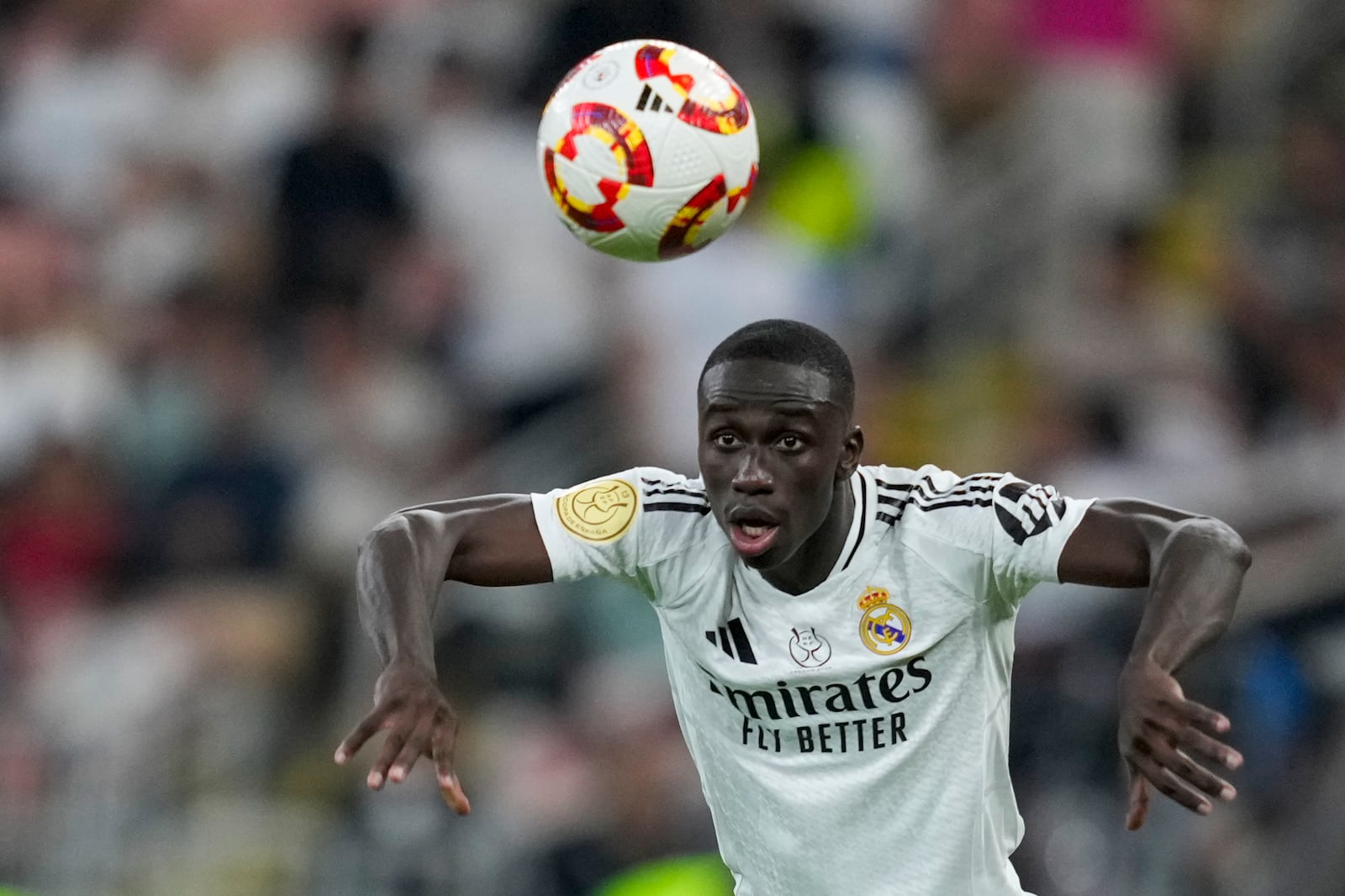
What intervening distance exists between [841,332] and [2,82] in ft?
16.5

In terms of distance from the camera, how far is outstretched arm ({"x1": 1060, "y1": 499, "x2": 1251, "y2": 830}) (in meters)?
4.59

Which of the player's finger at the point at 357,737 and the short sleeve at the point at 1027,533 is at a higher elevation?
the short sleeve at the point at 1027,533

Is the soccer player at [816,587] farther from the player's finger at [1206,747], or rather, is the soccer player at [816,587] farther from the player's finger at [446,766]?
the player's finger at [1206,747]

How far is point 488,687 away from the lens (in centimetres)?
962

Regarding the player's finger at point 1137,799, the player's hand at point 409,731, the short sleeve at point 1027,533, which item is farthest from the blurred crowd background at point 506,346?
the player's hand at point 409,731

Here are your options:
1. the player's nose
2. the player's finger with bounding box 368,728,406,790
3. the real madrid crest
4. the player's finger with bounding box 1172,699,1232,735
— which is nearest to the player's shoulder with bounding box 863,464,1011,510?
the real madrid crest

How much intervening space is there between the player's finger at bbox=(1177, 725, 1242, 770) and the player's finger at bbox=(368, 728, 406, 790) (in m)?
1.62

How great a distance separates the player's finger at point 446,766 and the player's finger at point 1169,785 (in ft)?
4.65

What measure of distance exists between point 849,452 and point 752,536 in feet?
1.24

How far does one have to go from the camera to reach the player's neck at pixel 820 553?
18.4ft

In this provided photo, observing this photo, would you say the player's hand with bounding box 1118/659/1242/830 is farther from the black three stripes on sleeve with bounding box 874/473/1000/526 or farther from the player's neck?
the player's neck

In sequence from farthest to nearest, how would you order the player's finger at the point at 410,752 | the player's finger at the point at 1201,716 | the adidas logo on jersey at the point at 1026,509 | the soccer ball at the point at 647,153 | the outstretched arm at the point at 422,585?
the soccer ball at the point at 647,153, the adidas logo on jersey at the point at 1026,509, the outstretched arm at the point at 422,585, the player's finger at the point at 410,752, the player's finger at the point at 1201,716

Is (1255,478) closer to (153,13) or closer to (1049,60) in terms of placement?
(1049,60)

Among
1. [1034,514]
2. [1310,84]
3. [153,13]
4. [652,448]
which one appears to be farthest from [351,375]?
[1034,514]
